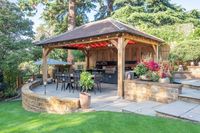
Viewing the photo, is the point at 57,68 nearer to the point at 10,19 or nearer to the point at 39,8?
the point at 10,19

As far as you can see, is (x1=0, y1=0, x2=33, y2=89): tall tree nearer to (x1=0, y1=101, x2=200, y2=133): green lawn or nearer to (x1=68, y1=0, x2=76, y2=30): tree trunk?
(x1=68, y1=0, x2=76, y2=30): tree trunk

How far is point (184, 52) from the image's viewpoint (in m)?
13.8

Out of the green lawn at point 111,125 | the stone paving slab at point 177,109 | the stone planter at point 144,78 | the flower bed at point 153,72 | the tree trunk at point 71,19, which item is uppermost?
the tree trunk at point 71,19

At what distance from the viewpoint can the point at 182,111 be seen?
6.32 meters

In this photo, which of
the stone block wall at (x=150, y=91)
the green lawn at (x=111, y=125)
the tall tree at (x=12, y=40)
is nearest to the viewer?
the green lawn at (x=111, y=125)

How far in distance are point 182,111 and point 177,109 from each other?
0.81 ft

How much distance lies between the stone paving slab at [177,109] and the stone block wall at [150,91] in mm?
646

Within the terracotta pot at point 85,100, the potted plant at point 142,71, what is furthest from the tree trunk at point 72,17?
the terracotta pot at point 85,100

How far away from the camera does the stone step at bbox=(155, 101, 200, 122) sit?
19.2ft

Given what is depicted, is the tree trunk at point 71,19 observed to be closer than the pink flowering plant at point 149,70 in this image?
No

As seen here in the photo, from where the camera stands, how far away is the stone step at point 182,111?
5855mm

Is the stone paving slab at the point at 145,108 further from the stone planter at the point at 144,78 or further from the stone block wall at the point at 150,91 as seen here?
the stone planter at the point at 144,78

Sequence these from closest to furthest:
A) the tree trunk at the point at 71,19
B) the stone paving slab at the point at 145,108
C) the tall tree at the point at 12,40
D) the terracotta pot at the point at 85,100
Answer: the stone paving slab at the point at 145,108 → the terracotta pot at the point at 85,100 → the tall tree at the point at 12,40 → the tree trunk at the point at 71,19

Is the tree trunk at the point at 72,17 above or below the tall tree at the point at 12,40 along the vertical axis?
above
